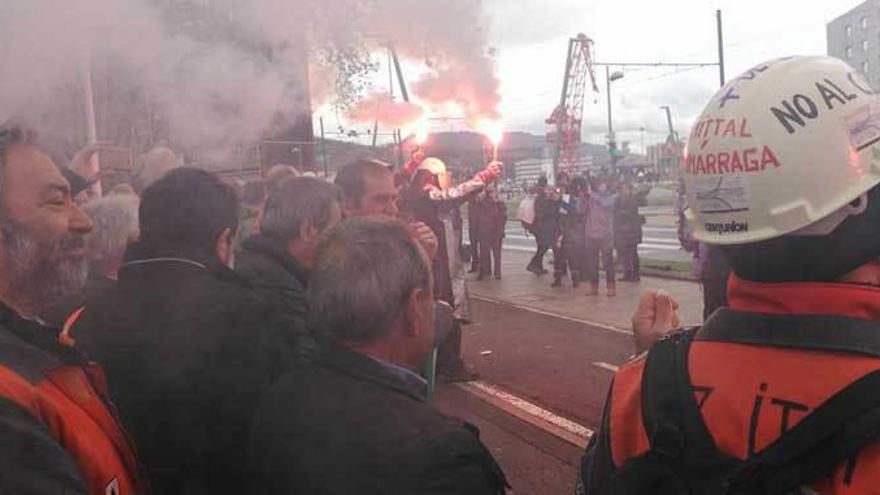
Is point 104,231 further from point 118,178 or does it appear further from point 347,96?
point 347,96

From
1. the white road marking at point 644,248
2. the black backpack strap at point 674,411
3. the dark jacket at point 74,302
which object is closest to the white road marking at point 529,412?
the dark jacket at point 74,302

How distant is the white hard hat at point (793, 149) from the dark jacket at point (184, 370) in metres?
1.47

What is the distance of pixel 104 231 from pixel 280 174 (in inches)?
76.3

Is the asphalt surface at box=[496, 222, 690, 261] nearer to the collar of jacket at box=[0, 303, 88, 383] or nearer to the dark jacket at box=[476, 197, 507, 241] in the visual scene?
the dark jacket at box=[476, 197, 507, 241]

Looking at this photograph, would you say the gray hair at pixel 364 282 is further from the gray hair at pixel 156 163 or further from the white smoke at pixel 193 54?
the gray hair at pixel 156 163

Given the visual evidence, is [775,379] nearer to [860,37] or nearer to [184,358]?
[184,358]

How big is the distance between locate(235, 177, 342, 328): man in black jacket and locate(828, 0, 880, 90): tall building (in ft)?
281

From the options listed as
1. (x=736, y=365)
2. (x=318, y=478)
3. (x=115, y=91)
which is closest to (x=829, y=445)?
(x=736, y=365)

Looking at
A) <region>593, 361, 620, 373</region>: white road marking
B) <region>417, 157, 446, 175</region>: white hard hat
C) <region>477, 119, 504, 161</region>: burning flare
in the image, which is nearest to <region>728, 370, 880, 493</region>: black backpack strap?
<region>593, 361, 620, 373</region>: white road marking

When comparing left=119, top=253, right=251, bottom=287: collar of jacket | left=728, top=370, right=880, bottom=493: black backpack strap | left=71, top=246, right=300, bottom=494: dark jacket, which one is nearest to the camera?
left=728, top=370, right=880, bottom=493: black backpack strap

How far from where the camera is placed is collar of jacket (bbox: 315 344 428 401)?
5.40 ft

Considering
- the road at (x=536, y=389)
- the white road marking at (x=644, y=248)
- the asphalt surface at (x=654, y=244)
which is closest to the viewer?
the road at (x=536, y=389)

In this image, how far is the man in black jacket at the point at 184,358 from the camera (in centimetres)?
217

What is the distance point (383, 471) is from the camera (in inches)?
57.9
